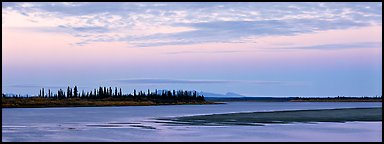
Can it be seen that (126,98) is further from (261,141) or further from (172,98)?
(261,141)

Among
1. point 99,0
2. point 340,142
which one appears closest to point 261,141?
point 340,142

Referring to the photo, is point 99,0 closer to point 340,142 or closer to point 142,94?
point 340,142

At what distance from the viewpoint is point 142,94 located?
14075 cm

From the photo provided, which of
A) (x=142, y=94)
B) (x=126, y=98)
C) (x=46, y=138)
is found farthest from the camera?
(x=142, y=94)

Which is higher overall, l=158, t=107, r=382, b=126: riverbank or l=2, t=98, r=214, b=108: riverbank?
l=2, t=98, r=214, b=108: riverbank

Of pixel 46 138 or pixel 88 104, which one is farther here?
pixel 88 104

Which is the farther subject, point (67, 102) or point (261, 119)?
point (67, 102)

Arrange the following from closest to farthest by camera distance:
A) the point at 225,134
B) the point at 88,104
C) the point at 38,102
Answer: the point at 225,134 < the point at 38,102 < the point at 88,104

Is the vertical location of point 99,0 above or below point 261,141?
above

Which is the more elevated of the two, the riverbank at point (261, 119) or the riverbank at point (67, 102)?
the riverbank at point (67, 102)

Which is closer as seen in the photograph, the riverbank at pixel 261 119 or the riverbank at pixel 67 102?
the riverbank at pixel 261 119

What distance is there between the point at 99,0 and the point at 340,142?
1349 cm

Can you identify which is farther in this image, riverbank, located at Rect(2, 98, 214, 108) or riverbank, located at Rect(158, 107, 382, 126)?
riverbank, located at Rect(2, 98, 214, 108)

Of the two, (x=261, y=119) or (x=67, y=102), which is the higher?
(x=67, y=102)
